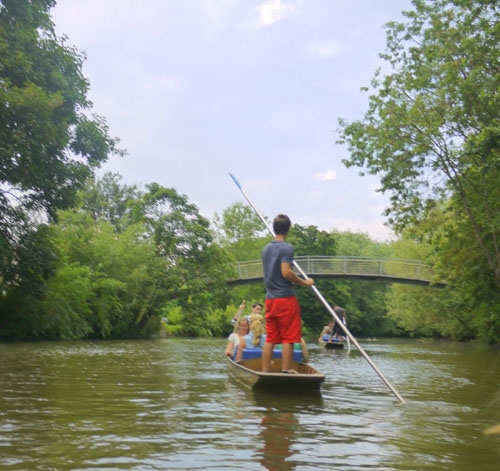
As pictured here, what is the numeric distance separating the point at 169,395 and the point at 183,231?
28634 millimetres

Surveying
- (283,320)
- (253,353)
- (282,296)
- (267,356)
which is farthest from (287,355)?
(253,353)

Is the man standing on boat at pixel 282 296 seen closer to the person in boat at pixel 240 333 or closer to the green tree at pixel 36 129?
the person in boat at pixel 240 333

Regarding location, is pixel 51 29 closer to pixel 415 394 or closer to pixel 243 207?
pixel 415 394

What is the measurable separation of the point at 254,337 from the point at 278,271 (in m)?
2.48

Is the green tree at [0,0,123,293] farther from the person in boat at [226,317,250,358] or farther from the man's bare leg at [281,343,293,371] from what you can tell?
the man's bare leg at [281,343,293,371]

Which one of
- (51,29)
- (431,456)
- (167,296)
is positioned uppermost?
(51,29)

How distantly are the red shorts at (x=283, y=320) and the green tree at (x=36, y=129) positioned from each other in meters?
11.4

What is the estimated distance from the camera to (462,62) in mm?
18891

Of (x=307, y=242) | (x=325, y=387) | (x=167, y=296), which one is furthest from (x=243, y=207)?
(x=325, y=387)

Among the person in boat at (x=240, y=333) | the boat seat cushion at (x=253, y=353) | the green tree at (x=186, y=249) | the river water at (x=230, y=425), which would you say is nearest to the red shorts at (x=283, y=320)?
the river water at (x=230, y=425)

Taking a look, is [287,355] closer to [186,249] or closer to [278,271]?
[278,271]

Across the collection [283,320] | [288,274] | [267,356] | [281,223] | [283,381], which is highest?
[281,223]

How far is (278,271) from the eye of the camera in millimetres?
7711

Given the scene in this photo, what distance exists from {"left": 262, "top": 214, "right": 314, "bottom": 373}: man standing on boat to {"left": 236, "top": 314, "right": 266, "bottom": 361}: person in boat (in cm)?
192
